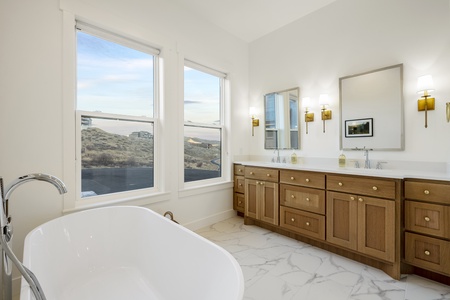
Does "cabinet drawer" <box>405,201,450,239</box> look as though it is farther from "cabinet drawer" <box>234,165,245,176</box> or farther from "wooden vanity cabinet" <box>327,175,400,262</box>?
"cabinet drawer" <box>234,165,245,176</box>

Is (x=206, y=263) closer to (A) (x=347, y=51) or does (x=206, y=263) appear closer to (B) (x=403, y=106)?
(B) (x=403, y=106)

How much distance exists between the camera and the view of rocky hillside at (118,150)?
Result: 7.19 ft

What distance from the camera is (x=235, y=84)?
3625 mm

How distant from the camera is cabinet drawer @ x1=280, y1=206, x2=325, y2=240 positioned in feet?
7.76

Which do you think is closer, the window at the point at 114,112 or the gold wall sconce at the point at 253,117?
the window at the point at 114,112

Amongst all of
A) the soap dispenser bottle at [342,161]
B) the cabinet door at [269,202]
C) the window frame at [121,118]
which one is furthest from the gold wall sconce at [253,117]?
the window frame at [121,118]

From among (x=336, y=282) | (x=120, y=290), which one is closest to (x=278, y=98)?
(x=336, y=282)

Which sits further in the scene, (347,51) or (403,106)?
(347,51)

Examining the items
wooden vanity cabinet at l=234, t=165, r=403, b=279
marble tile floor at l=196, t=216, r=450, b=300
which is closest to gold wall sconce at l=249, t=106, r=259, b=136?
wooden vanity cabinet at l=234, t=165, r=403, b=279

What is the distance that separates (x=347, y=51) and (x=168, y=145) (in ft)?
8.45

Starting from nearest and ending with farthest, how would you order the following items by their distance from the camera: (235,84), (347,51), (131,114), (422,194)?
(422,194) < (131,114) < (347,51) < (235,84)

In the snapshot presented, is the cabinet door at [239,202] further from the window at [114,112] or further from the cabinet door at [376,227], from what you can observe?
the cabinet door at [376,227]

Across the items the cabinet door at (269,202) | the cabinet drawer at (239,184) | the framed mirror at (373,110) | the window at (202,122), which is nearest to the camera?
the framed mirror at (373,110)

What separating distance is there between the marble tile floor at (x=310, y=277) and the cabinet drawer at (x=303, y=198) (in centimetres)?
48
